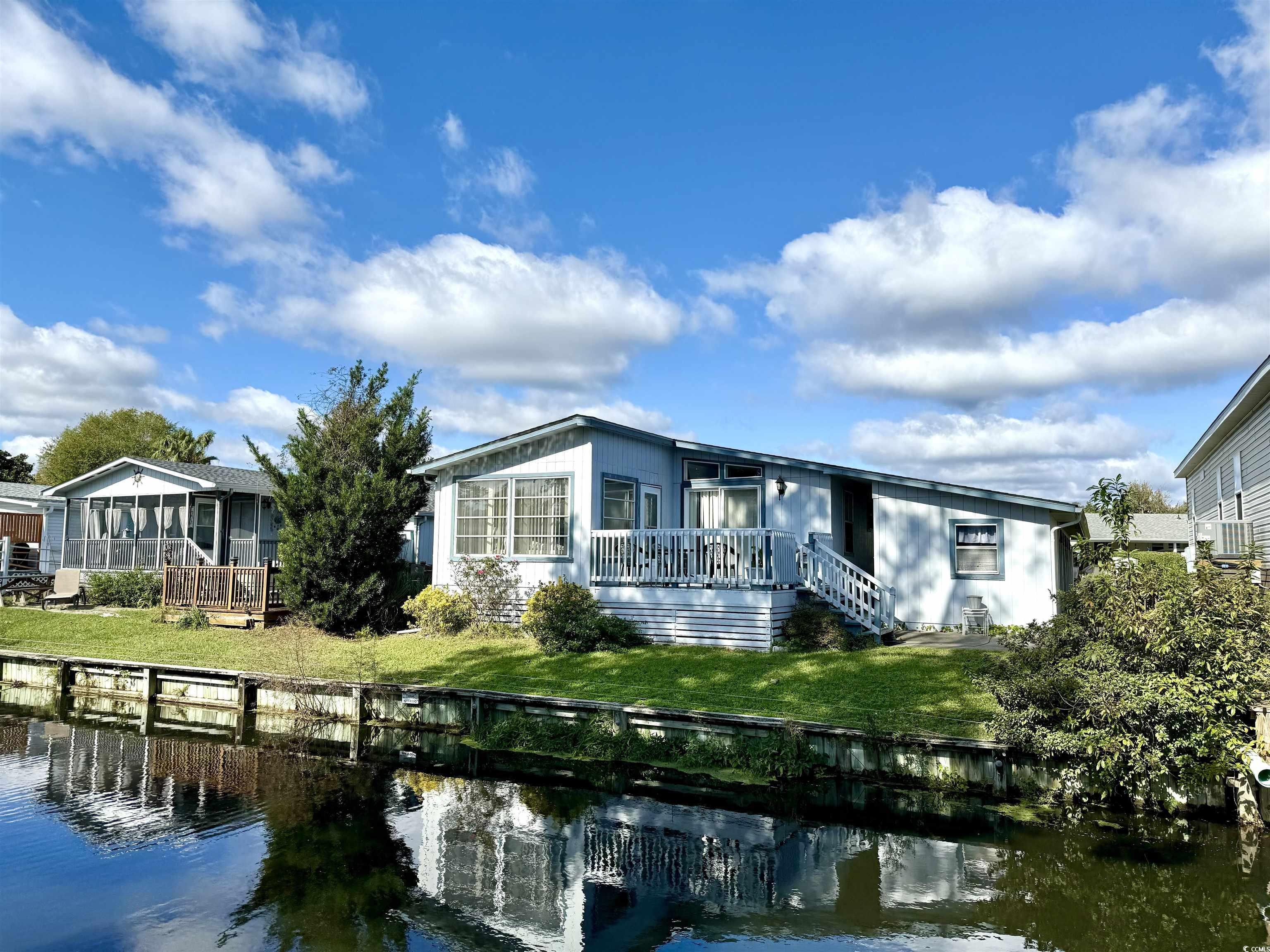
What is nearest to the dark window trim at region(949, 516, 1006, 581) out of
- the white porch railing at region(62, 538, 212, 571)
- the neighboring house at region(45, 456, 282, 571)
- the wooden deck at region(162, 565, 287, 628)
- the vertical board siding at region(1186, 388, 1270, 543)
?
the vertical board siding at region(1186, 388, 1270, 543)

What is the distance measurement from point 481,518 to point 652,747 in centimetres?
867

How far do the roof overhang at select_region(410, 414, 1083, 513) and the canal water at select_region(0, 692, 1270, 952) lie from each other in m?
7.76

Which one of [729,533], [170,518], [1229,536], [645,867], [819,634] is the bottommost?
[645,867]

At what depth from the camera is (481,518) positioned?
18.1 m

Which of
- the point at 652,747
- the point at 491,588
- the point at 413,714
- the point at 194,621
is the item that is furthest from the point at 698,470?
the point at 194,621

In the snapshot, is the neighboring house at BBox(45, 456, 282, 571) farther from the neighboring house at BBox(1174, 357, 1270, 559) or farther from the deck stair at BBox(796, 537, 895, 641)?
the neighboring house at BBox(1174, 357, 1270, 559)

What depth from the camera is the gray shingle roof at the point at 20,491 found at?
1275 inches

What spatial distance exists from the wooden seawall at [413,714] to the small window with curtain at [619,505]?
5.72m

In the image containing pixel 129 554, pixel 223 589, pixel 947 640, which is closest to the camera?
pixel 947 640

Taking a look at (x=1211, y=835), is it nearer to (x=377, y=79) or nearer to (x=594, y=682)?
(x=594, y=682)

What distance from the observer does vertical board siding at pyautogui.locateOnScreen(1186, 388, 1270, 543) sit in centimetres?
1266

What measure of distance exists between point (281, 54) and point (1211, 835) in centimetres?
1744

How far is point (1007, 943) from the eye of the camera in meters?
6.08

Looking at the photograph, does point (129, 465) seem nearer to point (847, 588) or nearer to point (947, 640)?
point (847, 588)
